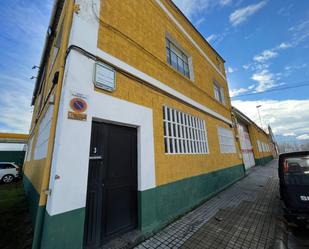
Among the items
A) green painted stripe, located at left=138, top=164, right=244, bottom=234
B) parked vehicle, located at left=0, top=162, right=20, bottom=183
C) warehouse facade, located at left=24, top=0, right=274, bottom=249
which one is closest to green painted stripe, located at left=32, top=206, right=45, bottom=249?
warehouse facade, located at left=24, top=0, right=274, bottom=249

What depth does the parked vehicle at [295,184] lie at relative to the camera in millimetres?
3168

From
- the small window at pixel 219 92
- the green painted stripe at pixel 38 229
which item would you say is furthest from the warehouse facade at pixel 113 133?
the small window at pixel 219 92

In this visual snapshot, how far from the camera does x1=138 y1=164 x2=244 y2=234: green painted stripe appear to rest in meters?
3.21

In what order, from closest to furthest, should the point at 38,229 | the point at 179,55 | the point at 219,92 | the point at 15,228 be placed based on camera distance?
the point at 38,229 → the point at 15,228 → the point at 179,55 → the point at 219,92

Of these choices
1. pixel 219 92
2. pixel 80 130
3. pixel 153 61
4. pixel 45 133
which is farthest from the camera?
pixel 219 92

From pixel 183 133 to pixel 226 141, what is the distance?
4831 millimetres

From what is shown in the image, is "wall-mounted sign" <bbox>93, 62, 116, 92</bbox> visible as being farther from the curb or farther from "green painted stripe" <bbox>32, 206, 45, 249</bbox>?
the curb

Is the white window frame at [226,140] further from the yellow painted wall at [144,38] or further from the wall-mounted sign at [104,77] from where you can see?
the wall-mounted sign at [104,77]

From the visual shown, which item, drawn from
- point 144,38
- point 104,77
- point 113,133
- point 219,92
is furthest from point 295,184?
point 219,92

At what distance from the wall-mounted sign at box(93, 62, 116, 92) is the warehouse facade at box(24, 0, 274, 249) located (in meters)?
0.02

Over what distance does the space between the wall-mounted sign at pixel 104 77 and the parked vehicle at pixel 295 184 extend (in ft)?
15.8

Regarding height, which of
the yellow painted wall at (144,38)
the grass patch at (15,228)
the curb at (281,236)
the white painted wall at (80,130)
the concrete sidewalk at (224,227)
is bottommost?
the curb at (281,236)

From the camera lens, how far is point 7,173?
11.2m

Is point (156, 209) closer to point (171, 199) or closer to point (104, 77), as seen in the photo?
point (171, 199)
